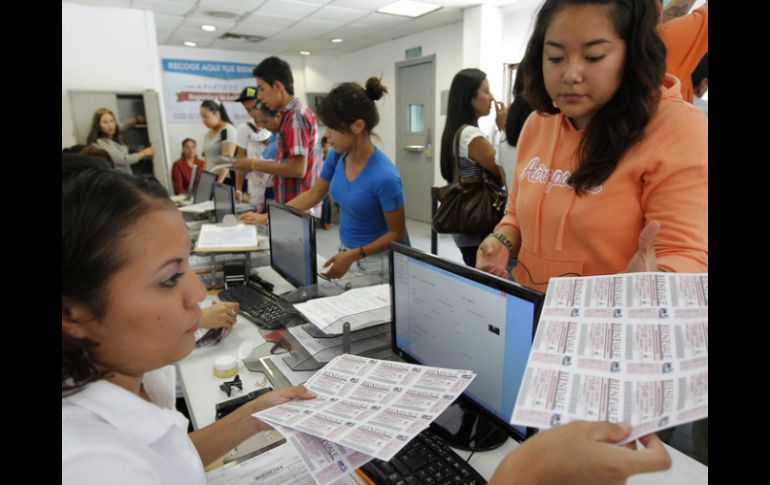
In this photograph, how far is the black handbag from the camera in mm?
2322

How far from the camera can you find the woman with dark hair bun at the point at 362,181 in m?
1.98

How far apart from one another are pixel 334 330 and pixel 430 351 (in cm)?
30

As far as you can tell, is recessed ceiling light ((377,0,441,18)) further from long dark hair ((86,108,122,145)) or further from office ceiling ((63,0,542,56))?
long dark hair ((86,108,122,145))

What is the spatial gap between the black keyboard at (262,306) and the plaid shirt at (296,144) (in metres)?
1.07

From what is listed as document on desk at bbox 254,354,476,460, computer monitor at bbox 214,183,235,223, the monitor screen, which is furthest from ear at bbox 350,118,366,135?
document on desk at bbox 254,354,476,460

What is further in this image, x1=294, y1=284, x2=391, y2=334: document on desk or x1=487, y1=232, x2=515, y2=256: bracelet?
x1=487, y1=232, x2=515, y2=256: bracelet

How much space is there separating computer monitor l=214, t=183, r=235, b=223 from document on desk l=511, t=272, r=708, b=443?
2.32 meters

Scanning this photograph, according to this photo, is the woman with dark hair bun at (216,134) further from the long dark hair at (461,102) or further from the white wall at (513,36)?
the white wall at (513,36)

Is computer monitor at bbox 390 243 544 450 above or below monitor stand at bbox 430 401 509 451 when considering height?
above

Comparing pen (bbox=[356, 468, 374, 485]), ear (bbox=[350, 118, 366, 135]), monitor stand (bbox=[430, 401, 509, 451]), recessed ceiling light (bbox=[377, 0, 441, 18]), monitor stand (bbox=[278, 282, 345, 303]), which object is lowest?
monitor stand (bbox=[430, 401, 509, 451])

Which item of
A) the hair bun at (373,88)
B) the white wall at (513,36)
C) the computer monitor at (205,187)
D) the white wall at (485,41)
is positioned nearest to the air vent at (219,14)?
the white wall at (485,41)

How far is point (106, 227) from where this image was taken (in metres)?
0.63

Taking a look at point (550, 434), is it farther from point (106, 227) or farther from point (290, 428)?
point (106, 227)
